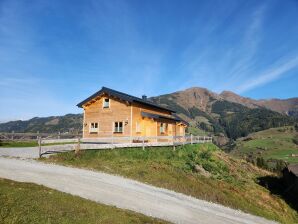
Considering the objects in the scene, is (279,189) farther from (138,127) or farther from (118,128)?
(118,128)

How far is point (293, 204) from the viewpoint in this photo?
2328 centimetres

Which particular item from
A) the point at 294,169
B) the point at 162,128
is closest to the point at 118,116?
the point at 162,128

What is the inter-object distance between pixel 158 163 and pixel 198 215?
35.3 feet

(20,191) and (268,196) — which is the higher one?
(20,191)

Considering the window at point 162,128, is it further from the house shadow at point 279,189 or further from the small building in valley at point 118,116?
the house shadow at point 279,189

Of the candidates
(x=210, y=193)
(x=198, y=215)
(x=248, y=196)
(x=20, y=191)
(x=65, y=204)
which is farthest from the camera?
(x=248, y=196)

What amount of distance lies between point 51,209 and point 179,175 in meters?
12.4

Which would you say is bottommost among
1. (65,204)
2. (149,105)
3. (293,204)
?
(293,204)

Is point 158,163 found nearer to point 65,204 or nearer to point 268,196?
point 268,196

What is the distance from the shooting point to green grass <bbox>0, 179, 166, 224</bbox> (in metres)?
9.02

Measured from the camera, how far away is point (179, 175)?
20891mm

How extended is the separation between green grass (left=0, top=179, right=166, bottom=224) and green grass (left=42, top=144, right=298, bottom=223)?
713cm

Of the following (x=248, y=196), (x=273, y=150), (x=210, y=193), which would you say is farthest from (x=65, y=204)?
(x=273, y=150)

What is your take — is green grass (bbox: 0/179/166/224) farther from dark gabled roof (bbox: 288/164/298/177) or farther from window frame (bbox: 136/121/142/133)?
window frame (bbox: 136/121/142/133)
